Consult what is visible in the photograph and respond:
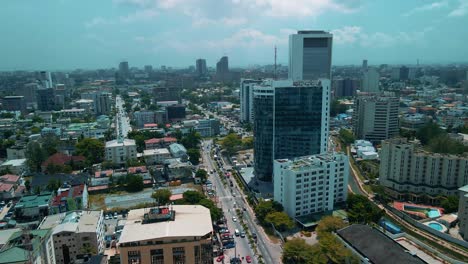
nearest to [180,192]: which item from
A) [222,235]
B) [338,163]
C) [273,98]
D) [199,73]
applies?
[222,235]

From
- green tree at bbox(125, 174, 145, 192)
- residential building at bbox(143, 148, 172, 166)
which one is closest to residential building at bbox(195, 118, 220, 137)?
residential building at bbox(143, 148, 172, 166)

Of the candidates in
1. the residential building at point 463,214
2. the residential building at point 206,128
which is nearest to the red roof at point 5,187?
the residential building at point 206,128

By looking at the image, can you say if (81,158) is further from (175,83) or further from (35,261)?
(175,83)

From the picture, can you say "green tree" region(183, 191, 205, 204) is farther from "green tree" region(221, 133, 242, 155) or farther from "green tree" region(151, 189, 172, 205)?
"green tree" region(221, 133, 242, 155)

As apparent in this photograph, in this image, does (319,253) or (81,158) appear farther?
(81,158)

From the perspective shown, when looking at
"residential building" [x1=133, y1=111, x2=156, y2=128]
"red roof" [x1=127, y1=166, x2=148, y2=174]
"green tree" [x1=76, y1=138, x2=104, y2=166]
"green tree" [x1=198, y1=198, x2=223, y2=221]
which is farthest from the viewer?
"residential building" [x1=133, y1=111, x2=156, y2=128]

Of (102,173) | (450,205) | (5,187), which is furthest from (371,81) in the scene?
(5,187)
